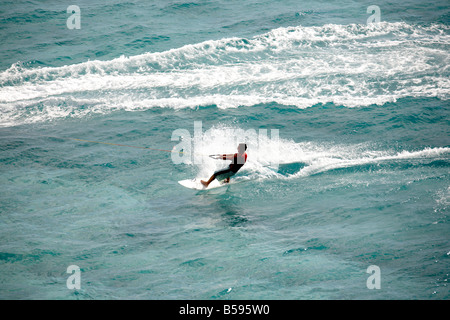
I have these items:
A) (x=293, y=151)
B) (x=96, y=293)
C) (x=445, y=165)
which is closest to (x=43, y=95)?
(x=293, y=151)

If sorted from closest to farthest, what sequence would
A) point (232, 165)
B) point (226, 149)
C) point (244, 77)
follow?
point (232, 165) → point (226, 149) → point (244, 77)

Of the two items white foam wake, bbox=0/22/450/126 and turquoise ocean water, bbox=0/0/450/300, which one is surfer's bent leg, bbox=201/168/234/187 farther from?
white foam wake, bbox=0/22/450/126

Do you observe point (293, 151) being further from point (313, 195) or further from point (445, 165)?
point (445, 165)

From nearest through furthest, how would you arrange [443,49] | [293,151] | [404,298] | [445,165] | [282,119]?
[404,298] < [445,165] < [293,151] < [282,119] < [443,49]

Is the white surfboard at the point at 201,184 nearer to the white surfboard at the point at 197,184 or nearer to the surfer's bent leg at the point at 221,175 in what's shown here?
the white surfboard at the point at 197,184

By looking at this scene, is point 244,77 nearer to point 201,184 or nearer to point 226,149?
point 226,149

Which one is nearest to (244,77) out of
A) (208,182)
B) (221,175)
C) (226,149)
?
(226,149)

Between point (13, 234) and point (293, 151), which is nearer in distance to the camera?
point (13, 234)

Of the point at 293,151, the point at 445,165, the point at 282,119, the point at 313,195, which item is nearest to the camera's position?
the point at 313,195
